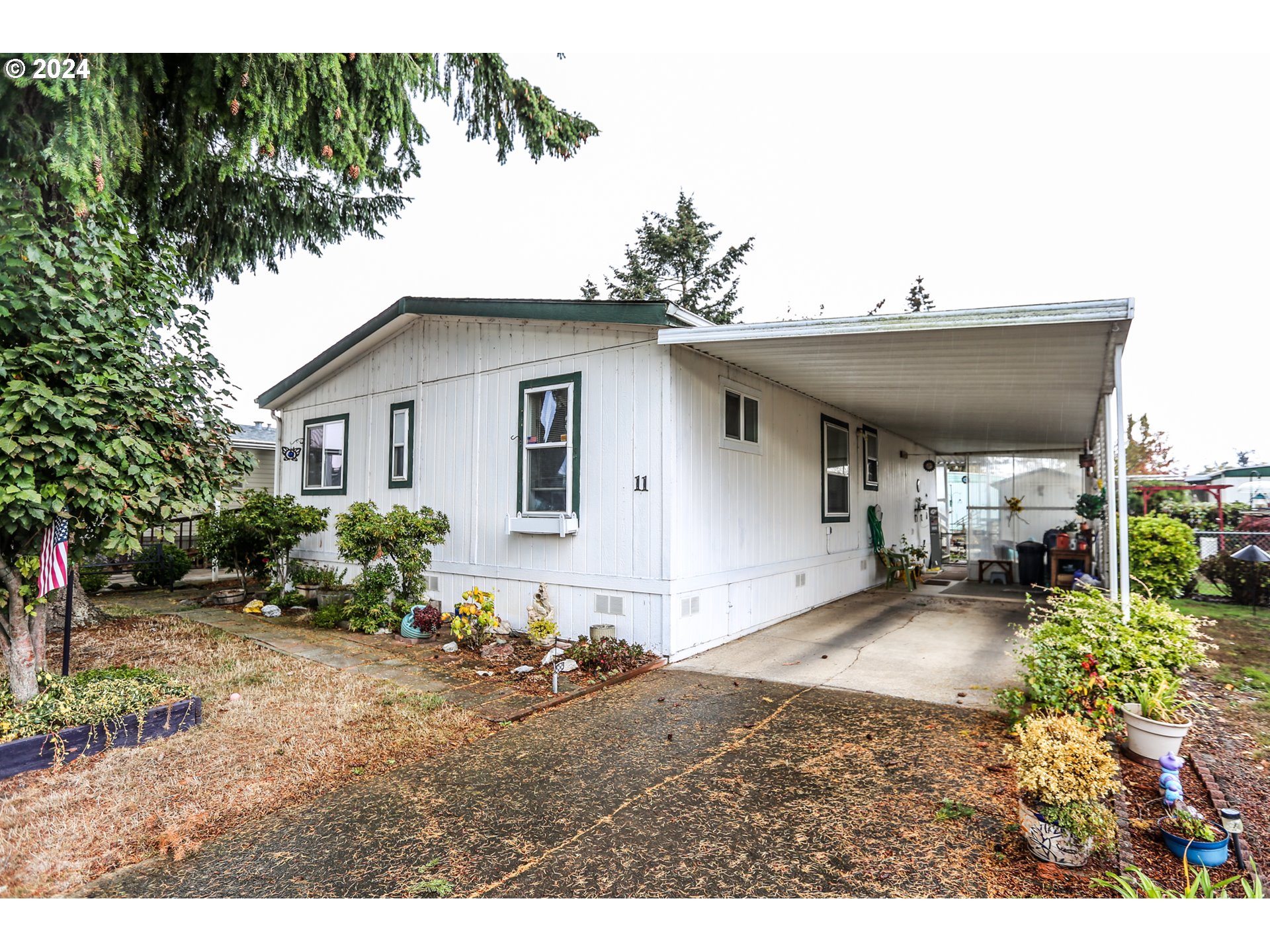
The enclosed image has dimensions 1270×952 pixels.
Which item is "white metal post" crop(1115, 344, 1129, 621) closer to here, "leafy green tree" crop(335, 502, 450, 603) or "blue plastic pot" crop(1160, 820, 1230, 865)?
"blue plastic pot" crop(1160, 820, 1230, 865)

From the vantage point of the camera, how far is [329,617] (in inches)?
297

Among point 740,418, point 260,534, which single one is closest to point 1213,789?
point 740,418

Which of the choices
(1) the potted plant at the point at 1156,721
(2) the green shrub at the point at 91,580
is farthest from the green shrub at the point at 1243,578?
(2) the green shrub at the point at 91,580

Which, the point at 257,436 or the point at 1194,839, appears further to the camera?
the point at 257,436

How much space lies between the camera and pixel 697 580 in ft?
19.0

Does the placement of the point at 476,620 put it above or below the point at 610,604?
below

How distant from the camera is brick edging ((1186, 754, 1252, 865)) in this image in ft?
7.72

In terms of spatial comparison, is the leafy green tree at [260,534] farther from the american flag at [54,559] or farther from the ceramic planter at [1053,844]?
the ceramic planter at [1053,844]

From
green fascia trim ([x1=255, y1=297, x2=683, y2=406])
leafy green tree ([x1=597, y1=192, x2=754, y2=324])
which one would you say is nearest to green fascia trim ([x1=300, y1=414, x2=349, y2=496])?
green fascia trim ([x1=255, y1=297, x2=683, y2=406])

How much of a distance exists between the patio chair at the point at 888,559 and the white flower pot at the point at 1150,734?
718cm

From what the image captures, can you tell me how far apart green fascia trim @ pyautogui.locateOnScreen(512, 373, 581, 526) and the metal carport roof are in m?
1.26

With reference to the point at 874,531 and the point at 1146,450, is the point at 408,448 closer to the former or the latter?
the point at 874,531

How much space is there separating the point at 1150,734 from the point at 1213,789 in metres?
0.36
